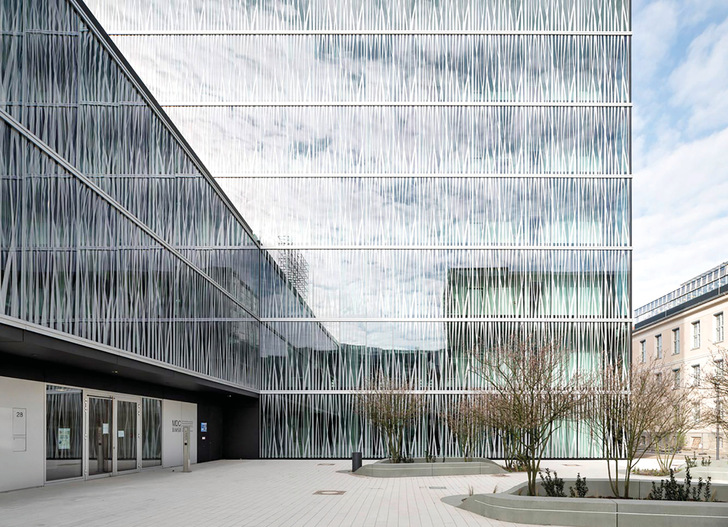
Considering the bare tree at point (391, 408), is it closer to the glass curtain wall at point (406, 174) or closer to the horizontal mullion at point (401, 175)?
the glass curtain wall at point (406, 174)

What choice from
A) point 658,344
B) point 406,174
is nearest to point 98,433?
point 406,174

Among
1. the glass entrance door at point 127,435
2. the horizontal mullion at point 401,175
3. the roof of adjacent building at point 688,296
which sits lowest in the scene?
the glass entrance door at point 127,435

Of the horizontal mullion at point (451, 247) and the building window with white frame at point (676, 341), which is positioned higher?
the horizontal mullion at point (451, 247)

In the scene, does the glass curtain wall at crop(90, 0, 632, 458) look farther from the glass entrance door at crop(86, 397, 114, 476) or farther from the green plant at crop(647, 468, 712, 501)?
the green plant at crop(647, 468, 712, 501)

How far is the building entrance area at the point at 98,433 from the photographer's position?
20938mm

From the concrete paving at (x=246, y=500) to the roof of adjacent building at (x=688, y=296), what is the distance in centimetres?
2649

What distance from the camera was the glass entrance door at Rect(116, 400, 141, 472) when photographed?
2492 cm

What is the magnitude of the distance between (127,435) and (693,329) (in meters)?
38.2

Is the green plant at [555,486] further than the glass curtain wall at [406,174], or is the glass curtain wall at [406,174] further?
the glass curtain wall at [406,174]

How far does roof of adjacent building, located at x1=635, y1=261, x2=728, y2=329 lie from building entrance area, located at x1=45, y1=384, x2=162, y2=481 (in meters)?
33.8

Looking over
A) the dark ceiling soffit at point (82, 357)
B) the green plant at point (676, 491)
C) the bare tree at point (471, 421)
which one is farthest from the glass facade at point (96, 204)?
the green plant at point (676, 491)

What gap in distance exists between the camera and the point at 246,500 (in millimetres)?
18203

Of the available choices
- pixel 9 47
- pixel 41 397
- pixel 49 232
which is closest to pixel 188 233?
pixel 41 397

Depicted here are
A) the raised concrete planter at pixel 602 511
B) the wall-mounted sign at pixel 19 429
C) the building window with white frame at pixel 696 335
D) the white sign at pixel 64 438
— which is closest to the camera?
the raised concrete planter at pixel 602 511
